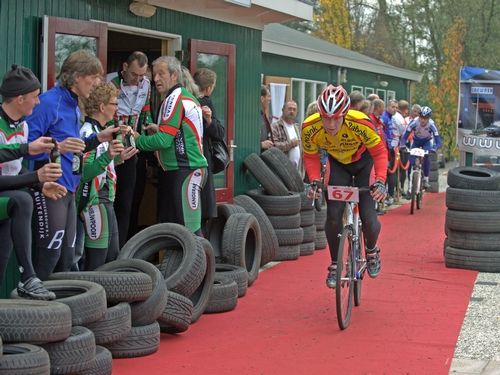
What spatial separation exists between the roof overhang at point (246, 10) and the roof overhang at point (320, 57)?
335 cm

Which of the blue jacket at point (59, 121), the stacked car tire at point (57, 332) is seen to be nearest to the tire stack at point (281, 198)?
the blue jacket at point (59, 121)

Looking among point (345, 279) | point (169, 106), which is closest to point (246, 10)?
point (169, 106)

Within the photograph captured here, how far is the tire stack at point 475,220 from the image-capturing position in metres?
11.1

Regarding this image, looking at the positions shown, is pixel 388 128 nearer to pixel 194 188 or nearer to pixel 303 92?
pixel 303 92

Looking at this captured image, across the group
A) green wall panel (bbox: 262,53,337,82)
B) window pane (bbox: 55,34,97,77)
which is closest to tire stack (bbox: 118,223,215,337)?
window pane (bbox: 55,34,97,77)

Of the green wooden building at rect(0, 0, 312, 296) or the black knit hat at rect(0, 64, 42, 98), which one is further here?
the green wooden building at rect(0, 0, 312, 296)

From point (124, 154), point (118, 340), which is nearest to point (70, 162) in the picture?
point (124, 154)

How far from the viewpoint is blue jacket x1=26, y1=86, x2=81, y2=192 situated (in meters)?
7.06

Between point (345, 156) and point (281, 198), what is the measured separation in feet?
10.5

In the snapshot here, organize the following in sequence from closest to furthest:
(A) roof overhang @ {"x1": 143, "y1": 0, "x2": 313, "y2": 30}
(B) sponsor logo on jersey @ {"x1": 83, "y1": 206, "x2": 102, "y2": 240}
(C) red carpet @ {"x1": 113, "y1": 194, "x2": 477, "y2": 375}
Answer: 1. (C) red carpet @ {"x1": 113, "y1": 194, "x2": 477, "y2": 375}
2. (B) sponsor logo on jersey @ {"x1": 83, "y1": 206, "x2": 102, "y2": 240}
3. (A) roof overhang @ {"x1": 143, "y1": 0, "x2": 313, "y2": 30}

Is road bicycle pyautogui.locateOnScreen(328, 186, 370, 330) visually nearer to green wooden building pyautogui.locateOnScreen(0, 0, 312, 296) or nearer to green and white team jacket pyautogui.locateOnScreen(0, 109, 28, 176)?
green wooden building pyautogui.locateOnScreen(0, 0, 312, 296)

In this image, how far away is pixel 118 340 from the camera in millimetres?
6887

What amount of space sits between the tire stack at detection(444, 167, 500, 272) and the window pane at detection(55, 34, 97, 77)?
4.63 m

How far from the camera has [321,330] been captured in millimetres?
8086
